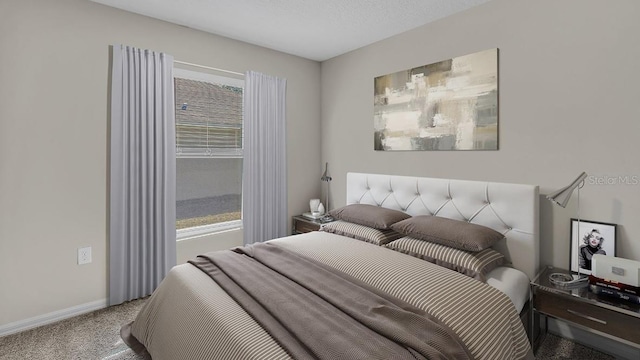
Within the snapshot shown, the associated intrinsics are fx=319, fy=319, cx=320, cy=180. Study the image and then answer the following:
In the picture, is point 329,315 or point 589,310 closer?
point 329,315

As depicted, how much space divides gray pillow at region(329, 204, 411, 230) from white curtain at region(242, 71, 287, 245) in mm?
919

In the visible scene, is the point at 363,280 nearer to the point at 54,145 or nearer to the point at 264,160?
the point at 264,160

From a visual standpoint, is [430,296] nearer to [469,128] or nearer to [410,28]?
[469,128]

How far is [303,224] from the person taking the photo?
146 inches

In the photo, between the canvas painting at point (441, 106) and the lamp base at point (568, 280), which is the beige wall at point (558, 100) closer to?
the canvas painting at point (441, 106)

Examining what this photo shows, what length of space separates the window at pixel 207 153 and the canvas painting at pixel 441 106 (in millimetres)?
1543

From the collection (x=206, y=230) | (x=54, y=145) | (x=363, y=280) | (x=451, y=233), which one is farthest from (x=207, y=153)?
(x=451, y=233)

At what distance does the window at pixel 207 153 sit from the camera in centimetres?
313

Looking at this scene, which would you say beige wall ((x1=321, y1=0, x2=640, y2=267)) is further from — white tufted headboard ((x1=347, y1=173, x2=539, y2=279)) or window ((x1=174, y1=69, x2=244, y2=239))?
window ((x1=174, y1=69, x2=244, y2=239))

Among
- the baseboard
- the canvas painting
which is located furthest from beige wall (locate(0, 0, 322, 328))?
the canvas painting

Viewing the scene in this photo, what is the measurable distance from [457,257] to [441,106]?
136 centimetres

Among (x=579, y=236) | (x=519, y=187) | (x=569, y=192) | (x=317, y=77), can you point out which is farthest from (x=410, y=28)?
(x=579, y=236)

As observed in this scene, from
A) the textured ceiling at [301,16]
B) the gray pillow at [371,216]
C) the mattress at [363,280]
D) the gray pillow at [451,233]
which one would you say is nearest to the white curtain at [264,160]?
the textured ceiling at [301,16]

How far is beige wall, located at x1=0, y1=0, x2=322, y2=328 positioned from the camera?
227 centimetres
